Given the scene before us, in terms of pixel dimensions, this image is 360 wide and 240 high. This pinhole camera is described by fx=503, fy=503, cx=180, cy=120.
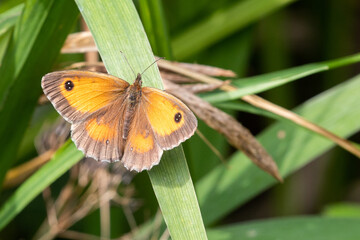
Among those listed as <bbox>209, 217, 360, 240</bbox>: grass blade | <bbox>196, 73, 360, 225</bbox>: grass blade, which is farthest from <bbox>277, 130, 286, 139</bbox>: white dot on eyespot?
<bbox>209, 217, 360, 240</bbox>: grass blade

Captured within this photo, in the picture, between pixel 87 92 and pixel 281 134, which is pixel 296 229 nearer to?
pixel 281 134

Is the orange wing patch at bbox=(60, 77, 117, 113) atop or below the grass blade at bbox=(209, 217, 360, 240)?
atop

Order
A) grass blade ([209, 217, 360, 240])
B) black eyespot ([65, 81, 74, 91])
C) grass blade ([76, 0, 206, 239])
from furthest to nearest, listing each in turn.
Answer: grass blade ([209, 217, 360, 240]) < black eyespot ([65, 81, 74, 91]) < grass blade ([76, 0, 206, 239])

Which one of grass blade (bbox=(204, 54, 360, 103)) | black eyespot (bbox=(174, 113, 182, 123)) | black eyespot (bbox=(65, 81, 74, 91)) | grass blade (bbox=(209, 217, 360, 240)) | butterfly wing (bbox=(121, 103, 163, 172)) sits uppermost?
black eyespot (bbox=(65, 81, 74, 91))

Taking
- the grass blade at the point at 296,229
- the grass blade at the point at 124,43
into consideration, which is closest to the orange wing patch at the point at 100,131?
the grass blade at the point at 124,43

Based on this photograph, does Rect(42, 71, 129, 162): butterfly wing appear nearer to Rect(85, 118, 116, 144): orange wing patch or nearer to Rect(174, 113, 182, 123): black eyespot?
Rect(85, 118, 116, 144): orange wing patch

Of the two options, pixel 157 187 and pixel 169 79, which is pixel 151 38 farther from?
pixel 157 187

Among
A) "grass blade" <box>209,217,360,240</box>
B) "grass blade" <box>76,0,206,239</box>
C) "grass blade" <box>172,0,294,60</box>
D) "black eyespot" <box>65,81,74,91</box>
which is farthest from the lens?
"grass blade" <box>172,0,294,60</box>
